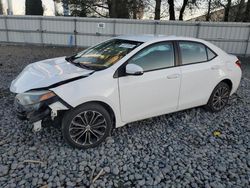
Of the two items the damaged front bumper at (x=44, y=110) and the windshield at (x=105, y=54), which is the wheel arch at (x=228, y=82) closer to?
the windshield at (x=105, y=54)

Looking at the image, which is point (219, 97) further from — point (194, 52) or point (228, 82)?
point (194, 52)

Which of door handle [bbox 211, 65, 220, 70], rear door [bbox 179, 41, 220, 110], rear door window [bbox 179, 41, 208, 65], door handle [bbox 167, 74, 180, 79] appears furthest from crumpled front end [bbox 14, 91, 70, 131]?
door handle [bbox 211, 65, 220, 70]

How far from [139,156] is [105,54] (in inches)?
68.2

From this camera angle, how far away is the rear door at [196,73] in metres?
3.96

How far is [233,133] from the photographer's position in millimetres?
3957

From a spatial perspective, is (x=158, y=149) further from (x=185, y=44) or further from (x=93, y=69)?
(x=185, y=44)

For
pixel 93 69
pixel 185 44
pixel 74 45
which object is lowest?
pixel 74 45

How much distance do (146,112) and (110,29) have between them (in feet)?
34.1

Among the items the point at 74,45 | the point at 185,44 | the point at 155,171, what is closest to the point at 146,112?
the point at 155,171

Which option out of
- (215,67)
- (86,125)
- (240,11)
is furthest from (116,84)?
(240,11)

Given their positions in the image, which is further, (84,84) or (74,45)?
(74,45)

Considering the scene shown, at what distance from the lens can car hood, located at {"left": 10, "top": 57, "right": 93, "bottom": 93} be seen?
3125 mm

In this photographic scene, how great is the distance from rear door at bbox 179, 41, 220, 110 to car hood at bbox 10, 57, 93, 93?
1691 millimetres

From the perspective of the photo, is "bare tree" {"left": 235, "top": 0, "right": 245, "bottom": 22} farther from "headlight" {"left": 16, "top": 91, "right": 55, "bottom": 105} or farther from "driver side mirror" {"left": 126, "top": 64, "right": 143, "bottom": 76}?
"headlight" {"left": 16, "top": 91, "right": 55, "bottom": 105}
